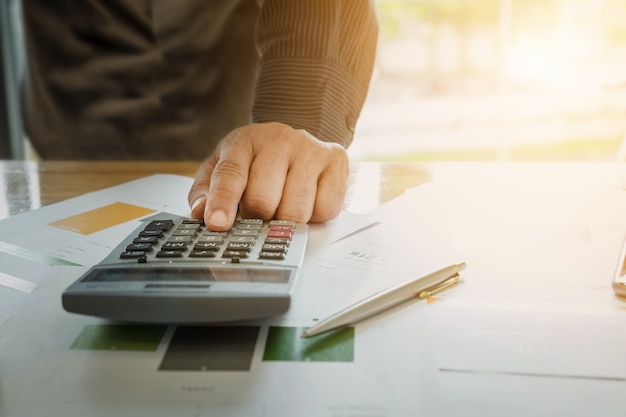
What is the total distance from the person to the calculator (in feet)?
0.92

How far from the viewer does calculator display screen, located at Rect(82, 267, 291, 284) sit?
0.33 m

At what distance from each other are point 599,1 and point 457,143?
0.68 m

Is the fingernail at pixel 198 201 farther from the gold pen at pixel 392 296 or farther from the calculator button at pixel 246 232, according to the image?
the gold pen at pixel 392 296

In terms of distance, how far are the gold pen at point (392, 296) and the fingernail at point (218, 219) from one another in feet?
0.46

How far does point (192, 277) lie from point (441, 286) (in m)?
0.16

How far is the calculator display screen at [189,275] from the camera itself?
331mm

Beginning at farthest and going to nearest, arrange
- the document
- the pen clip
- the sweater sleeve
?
the sweater sleeve → the pen clip → the document

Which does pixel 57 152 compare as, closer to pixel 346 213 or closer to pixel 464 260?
pixel 346 213

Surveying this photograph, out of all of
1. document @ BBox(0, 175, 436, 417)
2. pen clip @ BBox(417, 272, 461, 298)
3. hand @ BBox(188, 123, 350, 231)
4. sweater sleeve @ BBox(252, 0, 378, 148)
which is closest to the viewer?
document @ BBox(0, 175, 436, 417)

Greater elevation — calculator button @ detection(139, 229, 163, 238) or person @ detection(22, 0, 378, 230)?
person @ detection(22, 0, 378, 230)

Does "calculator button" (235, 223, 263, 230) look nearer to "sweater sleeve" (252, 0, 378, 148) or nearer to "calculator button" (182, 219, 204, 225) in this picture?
"calculator button" (182, 219, 204, 225)

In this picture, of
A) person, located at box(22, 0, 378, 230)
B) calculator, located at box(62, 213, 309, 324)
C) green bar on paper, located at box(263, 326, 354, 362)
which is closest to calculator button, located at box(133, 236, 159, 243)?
calculator, located at box(62, 213, 309, 324)

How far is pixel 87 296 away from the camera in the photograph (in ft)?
1.01

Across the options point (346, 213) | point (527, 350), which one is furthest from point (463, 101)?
point (527, 350)
